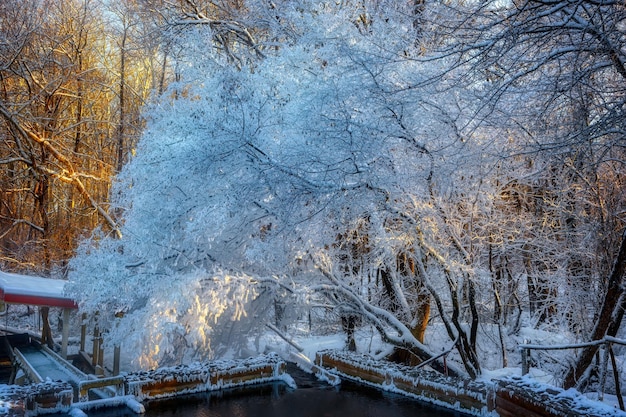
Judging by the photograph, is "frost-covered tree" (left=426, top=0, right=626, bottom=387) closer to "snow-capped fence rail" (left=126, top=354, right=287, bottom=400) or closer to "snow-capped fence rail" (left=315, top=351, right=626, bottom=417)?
"snow-capped fence rail" (left=315, top=351, right=626, bottom=417)

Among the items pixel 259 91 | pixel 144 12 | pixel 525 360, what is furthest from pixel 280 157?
pixel 144 12

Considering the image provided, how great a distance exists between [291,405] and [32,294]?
757cm

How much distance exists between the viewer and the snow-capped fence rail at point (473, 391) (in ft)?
18.8

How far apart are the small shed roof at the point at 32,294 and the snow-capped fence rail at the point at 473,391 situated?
645cm

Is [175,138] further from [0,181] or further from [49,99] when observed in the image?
[0,181]

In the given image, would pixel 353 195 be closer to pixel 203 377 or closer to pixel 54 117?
pixel 203 377

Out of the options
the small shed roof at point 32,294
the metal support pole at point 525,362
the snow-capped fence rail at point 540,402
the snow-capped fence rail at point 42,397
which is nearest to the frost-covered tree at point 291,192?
the small shed roof at point 32,294

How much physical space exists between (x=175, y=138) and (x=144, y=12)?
1071 centimetres

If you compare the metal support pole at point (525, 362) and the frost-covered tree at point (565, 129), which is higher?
the frost-covered tree at point (565, 129)

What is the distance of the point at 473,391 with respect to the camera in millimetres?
→ 7695

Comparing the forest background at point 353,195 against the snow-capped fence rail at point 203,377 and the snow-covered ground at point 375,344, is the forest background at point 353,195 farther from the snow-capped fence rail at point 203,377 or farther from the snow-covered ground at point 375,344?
the snow-capped fence rail at point 203,377

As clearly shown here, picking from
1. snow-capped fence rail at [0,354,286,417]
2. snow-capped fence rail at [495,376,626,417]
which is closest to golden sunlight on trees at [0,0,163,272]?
snow-capped fence rail at [0,354,286,417]

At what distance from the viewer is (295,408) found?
27.2ft

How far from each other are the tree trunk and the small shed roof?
1029 centimetres
